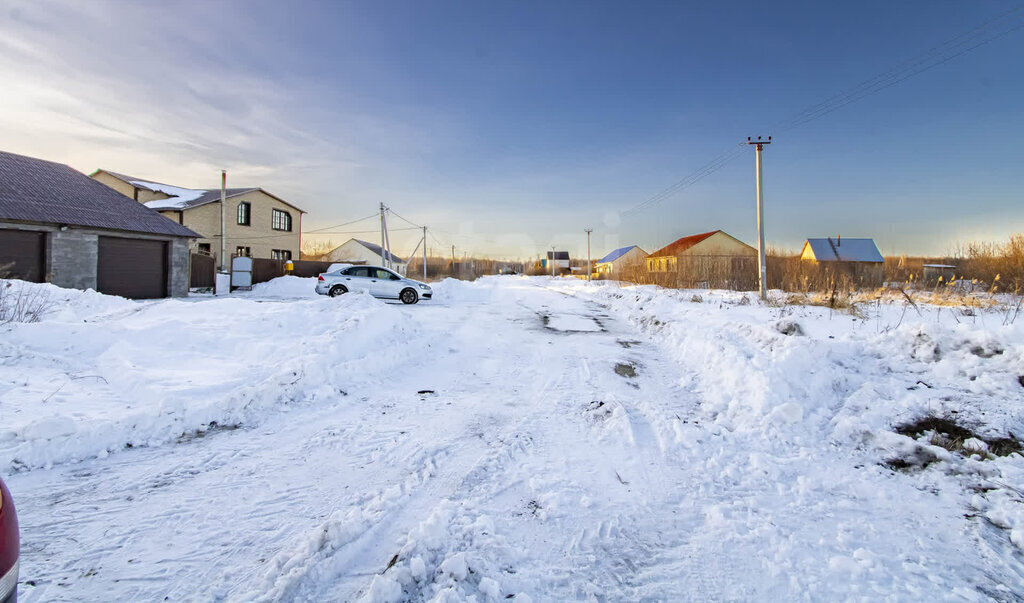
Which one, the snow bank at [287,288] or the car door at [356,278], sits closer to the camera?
the car door at [356,278]

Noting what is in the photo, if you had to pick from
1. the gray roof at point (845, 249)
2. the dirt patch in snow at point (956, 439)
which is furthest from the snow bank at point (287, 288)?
A: the gray roof at point (845, 249)

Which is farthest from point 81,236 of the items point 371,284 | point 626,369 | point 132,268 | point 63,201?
point 626,369

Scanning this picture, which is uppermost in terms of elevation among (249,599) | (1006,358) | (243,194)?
(243,194)

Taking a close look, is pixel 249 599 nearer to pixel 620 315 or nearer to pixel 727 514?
pixel 727 514

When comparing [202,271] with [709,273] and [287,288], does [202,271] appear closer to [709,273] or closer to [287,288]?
[287,288]

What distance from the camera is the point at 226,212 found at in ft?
112

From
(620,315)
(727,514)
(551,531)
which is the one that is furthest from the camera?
(620,315)

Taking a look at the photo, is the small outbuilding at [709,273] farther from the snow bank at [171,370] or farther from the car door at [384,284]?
the snow bank at [171,370]

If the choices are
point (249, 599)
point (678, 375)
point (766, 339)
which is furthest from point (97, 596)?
point (766, 339)

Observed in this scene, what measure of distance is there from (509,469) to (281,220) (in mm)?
43540

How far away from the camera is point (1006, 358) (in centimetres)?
518

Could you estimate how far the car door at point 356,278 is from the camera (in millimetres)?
18094

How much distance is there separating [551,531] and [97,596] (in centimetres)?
250

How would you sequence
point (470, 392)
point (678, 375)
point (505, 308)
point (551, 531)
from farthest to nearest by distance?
point (505, 308)
point (678, 375)
point (470, 392)
point (551, 531)
